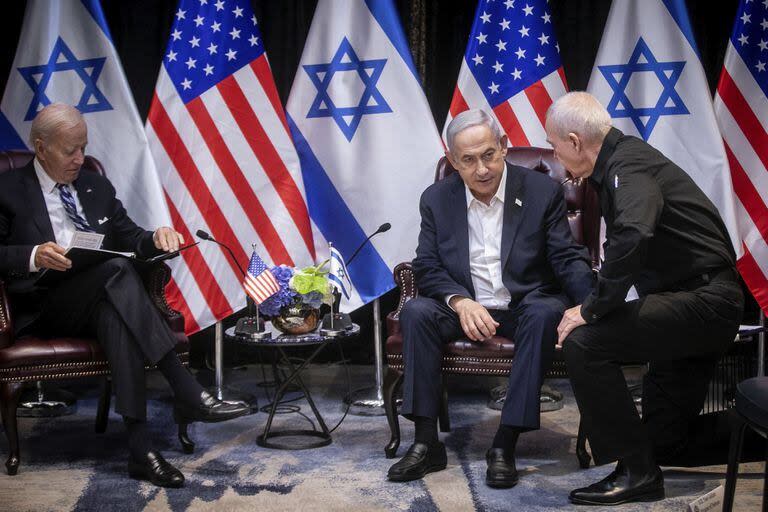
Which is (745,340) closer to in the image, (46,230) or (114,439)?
(114,439)

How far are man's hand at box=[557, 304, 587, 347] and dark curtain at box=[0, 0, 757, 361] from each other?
2347mm

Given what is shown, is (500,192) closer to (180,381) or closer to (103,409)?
(180,381)

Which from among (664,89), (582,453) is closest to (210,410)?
(582,453)

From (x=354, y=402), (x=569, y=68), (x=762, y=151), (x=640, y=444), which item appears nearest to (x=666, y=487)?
(x=640, y=444)

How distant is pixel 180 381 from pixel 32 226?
→ 0.92 m

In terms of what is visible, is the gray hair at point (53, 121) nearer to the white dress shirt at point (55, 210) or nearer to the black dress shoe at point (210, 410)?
the white dress shirt at point (55, 210)

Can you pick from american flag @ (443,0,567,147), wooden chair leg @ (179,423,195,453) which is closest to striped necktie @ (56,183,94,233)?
wooden chair leg @ (179,423,195,453)

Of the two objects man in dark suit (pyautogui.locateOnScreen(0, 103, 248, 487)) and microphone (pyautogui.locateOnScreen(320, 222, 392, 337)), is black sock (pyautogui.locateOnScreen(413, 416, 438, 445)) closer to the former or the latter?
microphone (pyautogui.locateOnScreen(320, 222, 392, 337))

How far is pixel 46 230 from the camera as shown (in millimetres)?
3809

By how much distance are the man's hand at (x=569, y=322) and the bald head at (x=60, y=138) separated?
2091 millimetres

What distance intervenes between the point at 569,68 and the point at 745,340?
2.01m

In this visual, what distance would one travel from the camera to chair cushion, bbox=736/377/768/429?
2.29 metres

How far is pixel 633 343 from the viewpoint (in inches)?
120

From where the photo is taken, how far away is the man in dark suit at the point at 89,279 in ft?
11.1
